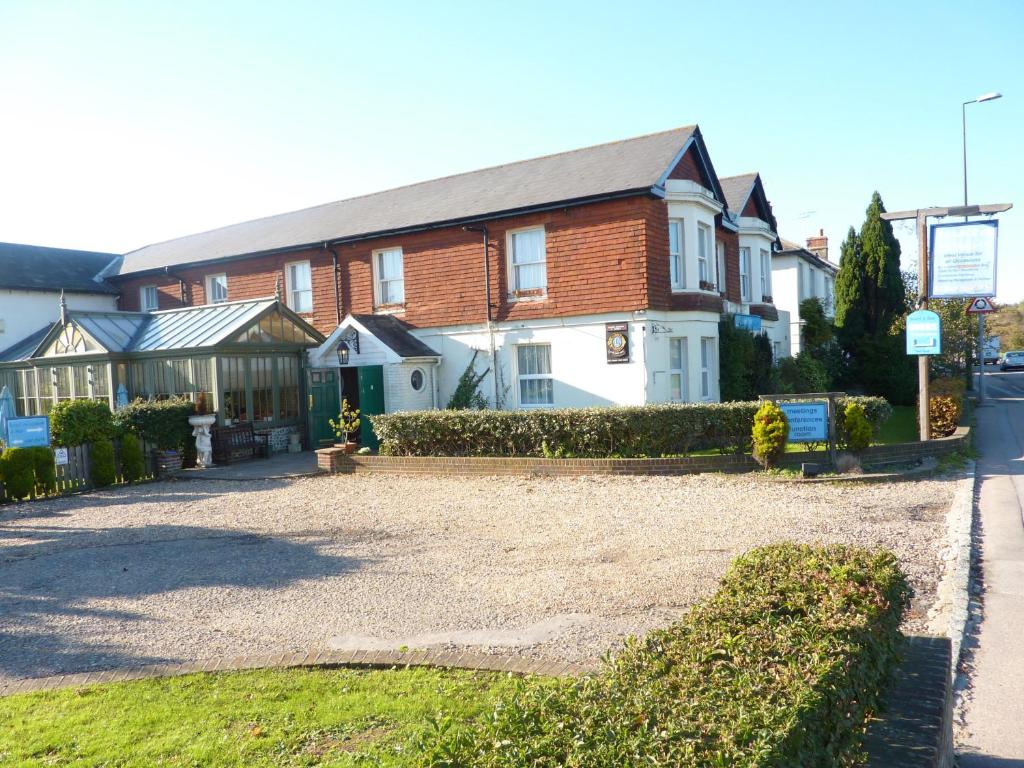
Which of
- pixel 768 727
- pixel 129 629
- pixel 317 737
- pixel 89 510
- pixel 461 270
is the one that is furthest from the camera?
pixel 461 270

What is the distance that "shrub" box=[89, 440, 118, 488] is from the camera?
15.8 meters

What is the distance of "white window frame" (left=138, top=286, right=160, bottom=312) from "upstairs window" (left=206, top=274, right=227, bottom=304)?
286 cm

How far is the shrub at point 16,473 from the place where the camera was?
14.3 metres

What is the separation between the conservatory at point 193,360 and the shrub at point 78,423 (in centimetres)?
315

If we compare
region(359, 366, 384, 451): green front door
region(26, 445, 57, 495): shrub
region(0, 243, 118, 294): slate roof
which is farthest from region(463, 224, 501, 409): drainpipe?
region(0, 243, 118, 294): slate roof

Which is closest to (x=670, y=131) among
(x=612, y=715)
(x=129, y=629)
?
Result: (x=129, y=629)

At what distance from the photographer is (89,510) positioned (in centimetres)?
1359

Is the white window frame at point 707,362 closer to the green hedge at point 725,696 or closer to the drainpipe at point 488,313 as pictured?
the drainpipe at point 488,313

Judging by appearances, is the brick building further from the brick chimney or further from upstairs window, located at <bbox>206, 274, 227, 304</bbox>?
the brick chimney

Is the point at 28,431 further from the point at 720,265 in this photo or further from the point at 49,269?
the point at 720,265

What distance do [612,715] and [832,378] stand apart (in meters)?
29.4

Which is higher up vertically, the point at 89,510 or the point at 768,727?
the point at 768,727

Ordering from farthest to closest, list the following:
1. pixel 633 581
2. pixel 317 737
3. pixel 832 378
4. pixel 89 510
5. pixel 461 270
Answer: pixel 832 378 → pixel 461 270 → pixel 89 510 → pixel 633 581 → pixel 317 737

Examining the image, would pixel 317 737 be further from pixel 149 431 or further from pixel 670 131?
pixel 670 131
